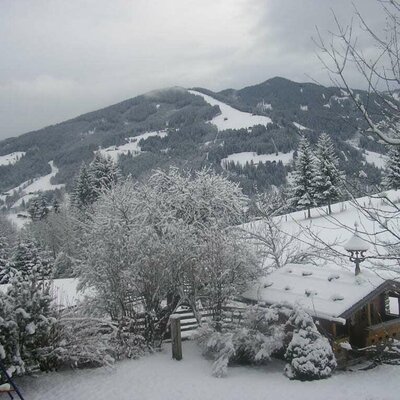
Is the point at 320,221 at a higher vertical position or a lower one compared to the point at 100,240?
lower

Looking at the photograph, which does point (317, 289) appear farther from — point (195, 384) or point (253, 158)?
point (253, 158)

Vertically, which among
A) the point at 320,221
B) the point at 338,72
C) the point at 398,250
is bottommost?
the point at 320,221

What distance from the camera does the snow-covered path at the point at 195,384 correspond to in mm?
10336

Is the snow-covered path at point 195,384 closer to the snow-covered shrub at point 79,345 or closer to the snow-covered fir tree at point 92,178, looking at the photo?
the snow-covered shrub at point 79,345

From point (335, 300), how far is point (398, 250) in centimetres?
715

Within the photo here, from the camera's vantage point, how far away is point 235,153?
162875 mm

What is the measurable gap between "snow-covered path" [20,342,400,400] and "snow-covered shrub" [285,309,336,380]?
0.27 meters

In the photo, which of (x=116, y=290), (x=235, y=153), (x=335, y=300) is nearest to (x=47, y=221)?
(x=116, y=290)

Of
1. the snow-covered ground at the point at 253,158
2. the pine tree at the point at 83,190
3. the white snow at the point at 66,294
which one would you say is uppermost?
the snow-covered ground at the point at 253,158

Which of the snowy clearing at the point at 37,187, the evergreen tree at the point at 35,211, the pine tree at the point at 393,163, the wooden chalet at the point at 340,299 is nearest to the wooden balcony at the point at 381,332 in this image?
the wooden chalet at the point at 340,299

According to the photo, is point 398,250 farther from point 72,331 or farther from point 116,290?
point 116,290

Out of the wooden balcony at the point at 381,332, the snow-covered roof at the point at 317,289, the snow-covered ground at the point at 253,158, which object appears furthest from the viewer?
the snow-covered ground at the point at 253,158

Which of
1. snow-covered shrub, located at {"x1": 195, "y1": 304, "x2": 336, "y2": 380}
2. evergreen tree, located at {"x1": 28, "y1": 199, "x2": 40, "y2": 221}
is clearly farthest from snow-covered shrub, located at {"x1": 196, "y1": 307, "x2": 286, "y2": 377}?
evergreen tree, located at {"x1": 28, "y1": 199, "x2": 40, "y2": 221}

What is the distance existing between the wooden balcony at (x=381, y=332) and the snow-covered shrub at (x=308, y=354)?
1.94 m
